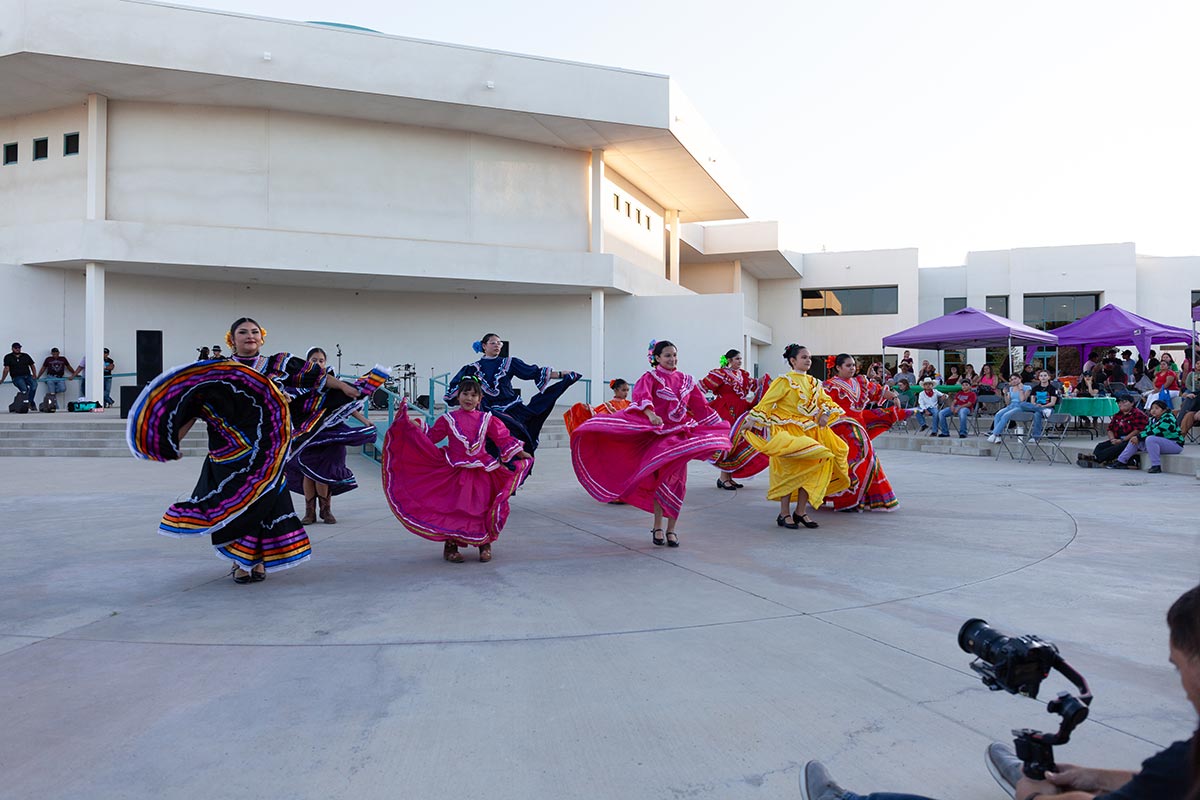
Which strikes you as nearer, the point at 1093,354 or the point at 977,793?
the point at 977,793

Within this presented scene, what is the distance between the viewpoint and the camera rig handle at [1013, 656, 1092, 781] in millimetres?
1993

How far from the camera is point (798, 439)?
23.7 ft

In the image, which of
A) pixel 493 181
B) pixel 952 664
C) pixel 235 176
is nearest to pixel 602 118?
pixel 493 181

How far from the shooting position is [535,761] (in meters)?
2.70

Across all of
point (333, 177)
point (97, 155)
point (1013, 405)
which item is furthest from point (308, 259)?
point (1013, 405)

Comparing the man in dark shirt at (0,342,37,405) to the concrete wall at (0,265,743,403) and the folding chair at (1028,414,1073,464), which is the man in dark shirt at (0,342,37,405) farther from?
the folding chair at (1028,414,1073,464)

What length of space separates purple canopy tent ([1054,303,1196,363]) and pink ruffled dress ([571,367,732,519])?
Answer: 1406cm

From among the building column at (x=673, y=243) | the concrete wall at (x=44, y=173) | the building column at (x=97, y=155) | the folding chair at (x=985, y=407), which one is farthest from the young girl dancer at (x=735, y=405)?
the building column at (x=673, y=243)

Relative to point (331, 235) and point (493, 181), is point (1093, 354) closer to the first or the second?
point (493, 181)

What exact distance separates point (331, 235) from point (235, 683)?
18.2 m

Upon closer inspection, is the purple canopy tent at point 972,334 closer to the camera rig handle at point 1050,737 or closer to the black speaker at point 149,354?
the camera rig handle at point 1050,737

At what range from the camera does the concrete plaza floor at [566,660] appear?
105 inches

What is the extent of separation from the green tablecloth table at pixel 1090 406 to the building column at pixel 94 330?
20.0 metres

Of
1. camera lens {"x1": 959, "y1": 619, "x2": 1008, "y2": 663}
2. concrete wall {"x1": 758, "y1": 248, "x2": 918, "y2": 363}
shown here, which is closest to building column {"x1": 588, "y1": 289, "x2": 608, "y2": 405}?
concrete wall {"x1": 758, "y1": 248, "x2": 918, "y2": 363}
